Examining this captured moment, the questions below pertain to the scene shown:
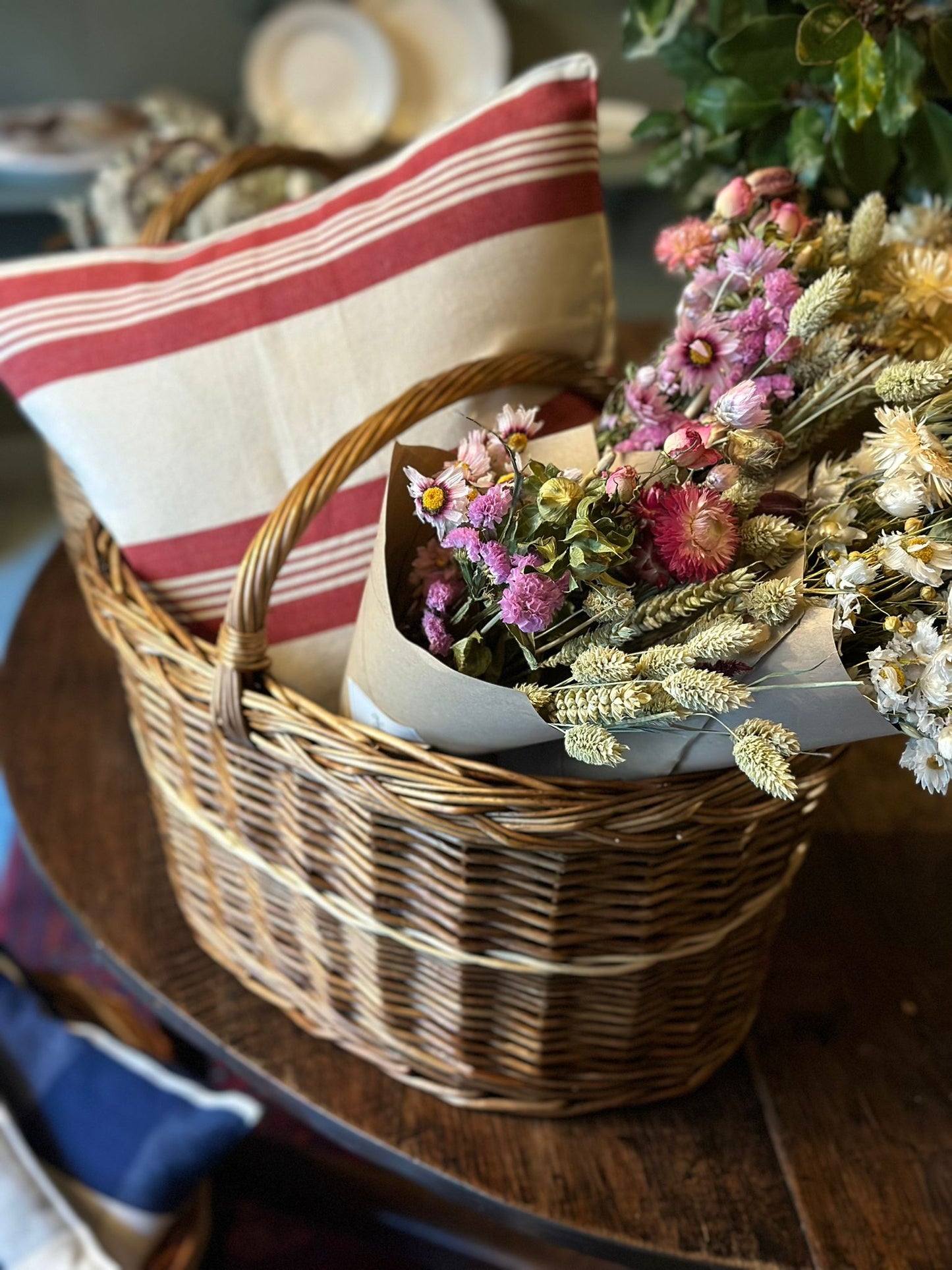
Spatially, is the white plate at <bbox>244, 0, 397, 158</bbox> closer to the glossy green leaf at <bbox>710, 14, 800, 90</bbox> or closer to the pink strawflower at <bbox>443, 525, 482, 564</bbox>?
the glossy green leaf at <bbox>710, 14, 800, 90</bbox>

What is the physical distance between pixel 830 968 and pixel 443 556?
0.41m

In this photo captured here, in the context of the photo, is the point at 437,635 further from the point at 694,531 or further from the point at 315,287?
the point at 315,287

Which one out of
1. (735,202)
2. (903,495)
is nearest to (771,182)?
(735,202)

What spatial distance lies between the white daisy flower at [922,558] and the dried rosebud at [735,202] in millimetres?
227

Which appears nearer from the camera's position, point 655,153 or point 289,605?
point 289,605

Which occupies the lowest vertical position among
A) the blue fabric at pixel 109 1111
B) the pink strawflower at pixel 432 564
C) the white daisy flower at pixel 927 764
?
the blue fabric at pixel 109 1111

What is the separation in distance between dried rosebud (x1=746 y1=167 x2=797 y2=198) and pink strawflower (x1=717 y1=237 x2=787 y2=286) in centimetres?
8

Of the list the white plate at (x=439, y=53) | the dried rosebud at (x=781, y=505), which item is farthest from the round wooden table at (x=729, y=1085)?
the white plate at (x=439, y=53)

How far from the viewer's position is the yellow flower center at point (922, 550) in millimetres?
372

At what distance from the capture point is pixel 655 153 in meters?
0.81

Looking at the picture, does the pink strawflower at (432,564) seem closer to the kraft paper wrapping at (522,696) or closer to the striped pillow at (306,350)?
the kraft paper wrapping at (522,696)

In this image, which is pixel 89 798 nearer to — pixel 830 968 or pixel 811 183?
pixel 830 968

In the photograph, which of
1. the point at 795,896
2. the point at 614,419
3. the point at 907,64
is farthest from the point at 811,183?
the point at 795,896

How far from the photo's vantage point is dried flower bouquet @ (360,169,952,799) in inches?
15.3
